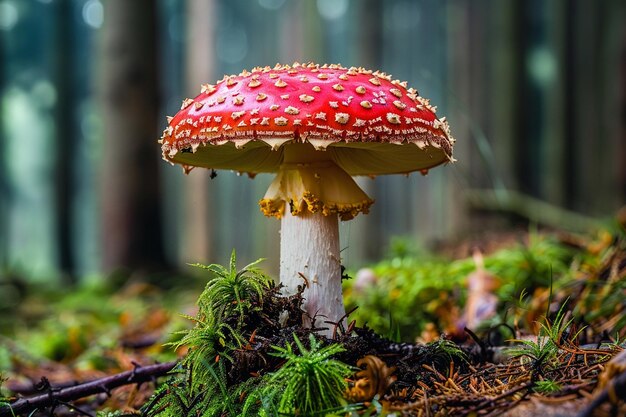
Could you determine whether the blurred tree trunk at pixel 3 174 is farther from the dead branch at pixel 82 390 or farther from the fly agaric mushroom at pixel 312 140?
the fly agaric mushroom at pixel 312 140

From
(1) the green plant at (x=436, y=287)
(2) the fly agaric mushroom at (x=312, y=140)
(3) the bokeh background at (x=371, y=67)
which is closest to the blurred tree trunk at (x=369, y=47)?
(3) the bokeh background at (x=371, y=67)

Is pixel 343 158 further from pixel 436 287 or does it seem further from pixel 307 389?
pixel 307 389

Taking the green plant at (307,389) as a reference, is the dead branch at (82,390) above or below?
below

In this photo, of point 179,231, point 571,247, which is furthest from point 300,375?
point 179,231

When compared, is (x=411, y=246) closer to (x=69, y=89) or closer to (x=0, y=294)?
(x=0, y=294)

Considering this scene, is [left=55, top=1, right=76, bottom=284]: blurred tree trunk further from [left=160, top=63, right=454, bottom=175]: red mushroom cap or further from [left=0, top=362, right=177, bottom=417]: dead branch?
[left=160, top=63, right=454, bottom=175]: red mushroom cap

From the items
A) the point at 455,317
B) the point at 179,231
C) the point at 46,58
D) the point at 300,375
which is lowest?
the point at 179,231

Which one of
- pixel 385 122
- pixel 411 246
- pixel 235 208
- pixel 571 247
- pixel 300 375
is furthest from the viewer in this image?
pixel 235 208
